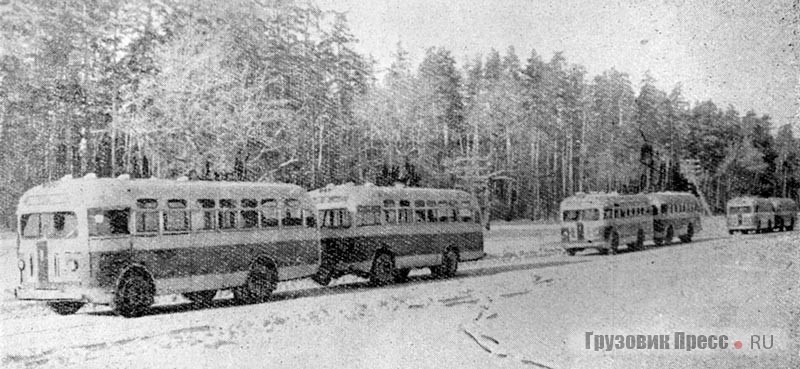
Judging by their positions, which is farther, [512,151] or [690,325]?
[512,151]

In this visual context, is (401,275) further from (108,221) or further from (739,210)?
(739,210)

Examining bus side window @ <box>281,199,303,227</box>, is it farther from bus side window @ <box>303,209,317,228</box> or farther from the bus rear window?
the bus rear window

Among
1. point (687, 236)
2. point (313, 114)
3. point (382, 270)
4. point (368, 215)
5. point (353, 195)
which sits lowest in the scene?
point (687, 236)

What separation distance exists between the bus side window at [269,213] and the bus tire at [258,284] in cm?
59

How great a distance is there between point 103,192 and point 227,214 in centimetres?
220

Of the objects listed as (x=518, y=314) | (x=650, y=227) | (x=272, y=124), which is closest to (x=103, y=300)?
(x=518, y=314)

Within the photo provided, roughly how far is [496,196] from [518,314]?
771 centimetres

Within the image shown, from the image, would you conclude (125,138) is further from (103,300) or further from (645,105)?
(645,105)

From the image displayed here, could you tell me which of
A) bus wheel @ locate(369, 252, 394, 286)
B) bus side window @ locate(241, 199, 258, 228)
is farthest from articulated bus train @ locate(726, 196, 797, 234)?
bus side window @ locate(241, 199, 258, 228)

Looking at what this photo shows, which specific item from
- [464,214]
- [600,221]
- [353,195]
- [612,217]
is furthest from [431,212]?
[612,217]

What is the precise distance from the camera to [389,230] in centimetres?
1516

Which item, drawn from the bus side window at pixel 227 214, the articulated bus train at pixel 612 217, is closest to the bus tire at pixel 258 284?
the bus side window at pixel 227 214

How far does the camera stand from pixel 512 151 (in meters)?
14.2

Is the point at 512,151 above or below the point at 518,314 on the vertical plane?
above
